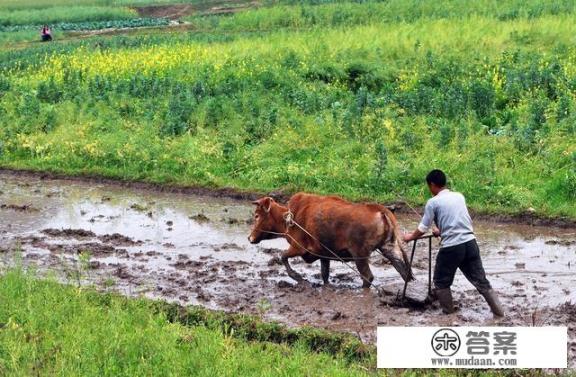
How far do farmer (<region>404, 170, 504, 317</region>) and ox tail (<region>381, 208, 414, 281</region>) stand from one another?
2.88ft

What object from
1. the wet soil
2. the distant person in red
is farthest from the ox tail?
the distant person in red

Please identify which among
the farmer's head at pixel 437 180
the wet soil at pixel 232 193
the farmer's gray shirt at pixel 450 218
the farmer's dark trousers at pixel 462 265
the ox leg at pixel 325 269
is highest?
the farmer's head at pixel 437 180

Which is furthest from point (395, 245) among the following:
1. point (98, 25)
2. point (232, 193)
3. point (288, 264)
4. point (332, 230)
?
point (98, 25)

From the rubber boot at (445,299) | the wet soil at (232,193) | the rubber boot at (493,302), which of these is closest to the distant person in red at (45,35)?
the wet soil at (232,193)

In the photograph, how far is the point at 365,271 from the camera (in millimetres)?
10461

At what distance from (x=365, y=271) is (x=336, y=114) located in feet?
25.8

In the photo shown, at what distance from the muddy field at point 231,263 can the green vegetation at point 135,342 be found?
66cm

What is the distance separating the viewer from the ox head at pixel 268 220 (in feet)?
36.9

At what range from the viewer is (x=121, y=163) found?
18.0m

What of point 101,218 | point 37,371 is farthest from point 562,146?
point 37,371

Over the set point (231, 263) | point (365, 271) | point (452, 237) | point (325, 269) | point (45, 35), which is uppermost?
point (452, 237)

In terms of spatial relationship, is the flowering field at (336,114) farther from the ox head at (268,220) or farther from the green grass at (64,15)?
the green grass at (64,15)

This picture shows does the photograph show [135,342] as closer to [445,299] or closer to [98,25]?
[445,299]

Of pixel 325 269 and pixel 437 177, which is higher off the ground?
pixel 437 177
